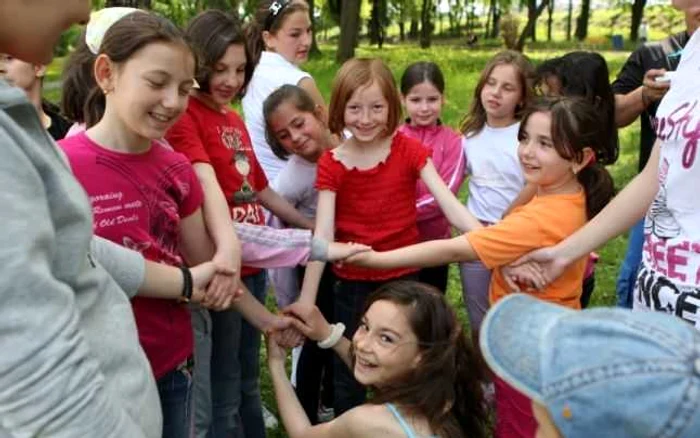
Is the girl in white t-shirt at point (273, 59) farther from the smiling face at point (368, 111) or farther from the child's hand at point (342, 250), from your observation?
the child's hand at point (342, 250)

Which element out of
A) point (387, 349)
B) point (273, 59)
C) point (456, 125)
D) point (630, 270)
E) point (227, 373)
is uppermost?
point (273, 59)

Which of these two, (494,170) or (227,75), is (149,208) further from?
(494,170)

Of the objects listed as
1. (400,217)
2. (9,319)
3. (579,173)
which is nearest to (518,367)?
(9,319)

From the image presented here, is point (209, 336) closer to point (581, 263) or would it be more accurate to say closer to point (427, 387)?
point (427, 387)

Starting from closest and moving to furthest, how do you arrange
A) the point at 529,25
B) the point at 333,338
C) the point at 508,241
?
the point at 508,241
the point at 333,338
the point at 529,25

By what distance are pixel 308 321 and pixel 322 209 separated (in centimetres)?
51

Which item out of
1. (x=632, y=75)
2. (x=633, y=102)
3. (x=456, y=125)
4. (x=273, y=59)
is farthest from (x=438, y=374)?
(x=456, y=125)

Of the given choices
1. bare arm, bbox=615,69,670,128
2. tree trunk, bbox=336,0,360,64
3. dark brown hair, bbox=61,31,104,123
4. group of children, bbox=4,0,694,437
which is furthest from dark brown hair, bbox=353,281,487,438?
tree trunk, bbox=336,0,360,64

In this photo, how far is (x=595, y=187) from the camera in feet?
8.34

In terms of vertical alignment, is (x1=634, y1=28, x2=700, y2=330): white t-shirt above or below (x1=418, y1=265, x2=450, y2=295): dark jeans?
above

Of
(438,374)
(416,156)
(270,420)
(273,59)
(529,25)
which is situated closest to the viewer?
(438,374)

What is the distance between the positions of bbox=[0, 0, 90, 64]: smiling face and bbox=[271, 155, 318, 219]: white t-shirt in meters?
1.94

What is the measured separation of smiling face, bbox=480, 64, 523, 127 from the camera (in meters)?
3.21

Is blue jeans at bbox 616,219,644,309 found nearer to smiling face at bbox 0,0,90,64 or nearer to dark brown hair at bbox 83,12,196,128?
dark brown hair at bbox 83,12,196,128
